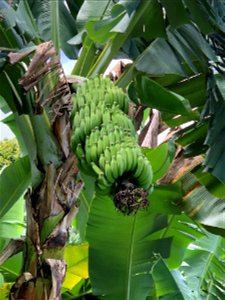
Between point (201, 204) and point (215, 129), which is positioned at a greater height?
point (215, 129)

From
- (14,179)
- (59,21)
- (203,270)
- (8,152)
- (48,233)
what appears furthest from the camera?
(8,152)

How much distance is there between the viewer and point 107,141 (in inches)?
33.0

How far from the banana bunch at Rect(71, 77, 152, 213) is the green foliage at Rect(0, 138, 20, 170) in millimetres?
3420

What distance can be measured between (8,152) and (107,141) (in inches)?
160

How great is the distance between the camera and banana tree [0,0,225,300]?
111cm

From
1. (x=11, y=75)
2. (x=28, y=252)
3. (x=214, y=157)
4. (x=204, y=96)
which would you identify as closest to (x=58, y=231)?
(x=28, y=252)

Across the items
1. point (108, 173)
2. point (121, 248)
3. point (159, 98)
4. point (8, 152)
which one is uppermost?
point (108, 173)

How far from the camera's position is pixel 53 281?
1096 millimetres

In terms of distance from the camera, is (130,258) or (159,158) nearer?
(159,158)

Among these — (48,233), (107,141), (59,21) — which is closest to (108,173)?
(107,141)

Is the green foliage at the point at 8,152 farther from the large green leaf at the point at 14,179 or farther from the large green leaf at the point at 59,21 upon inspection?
the large green leaf at the point at 14,179

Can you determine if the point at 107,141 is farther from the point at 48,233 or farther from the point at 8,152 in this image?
the point at 8,152

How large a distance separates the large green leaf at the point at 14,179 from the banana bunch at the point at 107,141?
475 millimetres

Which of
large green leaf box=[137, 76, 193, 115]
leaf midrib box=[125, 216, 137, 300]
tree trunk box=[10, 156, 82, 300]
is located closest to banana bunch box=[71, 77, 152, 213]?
tree trunk box=[10, 156, 82, 300]
